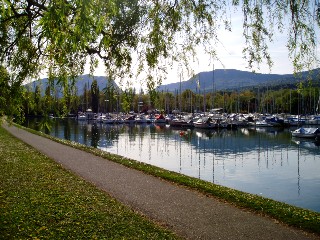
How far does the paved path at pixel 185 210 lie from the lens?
29.4 ft

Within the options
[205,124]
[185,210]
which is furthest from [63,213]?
[205,124]

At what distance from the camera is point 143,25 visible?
238 inches

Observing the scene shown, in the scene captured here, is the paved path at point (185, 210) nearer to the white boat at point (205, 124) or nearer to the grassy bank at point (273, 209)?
the grassy bank at point (273, 209)

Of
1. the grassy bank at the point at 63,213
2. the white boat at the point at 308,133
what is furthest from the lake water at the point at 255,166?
the white boat at the point at 308,133

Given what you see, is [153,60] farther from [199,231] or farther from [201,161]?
[201,161]

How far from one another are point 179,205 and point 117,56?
6.46m

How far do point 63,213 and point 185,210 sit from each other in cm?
348

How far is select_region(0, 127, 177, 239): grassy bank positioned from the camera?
28.9ft

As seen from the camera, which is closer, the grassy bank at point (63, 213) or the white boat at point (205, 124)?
the grassy bank at point (63, 213)

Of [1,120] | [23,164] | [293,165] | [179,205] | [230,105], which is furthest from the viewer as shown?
[230,105]

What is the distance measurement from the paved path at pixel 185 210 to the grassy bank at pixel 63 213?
599 mm

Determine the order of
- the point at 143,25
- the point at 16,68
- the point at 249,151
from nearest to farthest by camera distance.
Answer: the point at 143,25 < the point at 16,68 < the point at 249,151

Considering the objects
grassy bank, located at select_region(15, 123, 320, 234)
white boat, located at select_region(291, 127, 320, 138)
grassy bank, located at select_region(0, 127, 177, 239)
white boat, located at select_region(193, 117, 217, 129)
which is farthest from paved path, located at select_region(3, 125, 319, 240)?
white boat, located at select_region(193, 117, 217, 129)

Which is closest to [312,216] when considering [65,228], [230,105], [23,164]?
[65,228]
